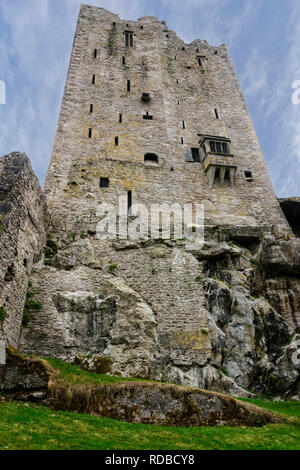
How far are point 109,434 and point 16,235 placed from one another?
885cm

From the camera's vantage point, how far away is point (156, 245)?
2094 cm

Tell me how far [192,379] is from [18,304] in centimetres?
798

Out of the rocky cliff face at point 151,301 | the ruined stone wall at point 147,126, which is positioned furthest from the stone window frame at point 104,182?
the rocky cliff face at point 151,301

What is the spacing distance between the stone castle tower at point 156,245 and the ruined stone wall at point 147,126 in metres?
0.12

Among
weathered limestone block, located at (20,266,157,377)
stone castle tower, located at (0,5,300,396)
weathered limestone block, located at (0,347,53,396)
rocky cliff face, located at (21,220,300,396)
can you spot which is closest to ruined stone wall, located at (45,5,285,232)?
stone castle tower, located at (0,5,300,396)

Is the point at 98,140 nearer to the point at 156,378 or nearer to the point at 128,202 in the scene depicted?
the point at 128,202

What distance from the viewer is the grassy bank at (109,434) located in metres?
7.26

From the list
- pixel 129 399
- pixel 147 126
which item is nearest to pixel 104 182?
pixel 147 126

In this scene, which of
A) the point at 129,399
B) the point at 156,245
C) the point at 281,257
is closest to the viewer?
the point at 129,399

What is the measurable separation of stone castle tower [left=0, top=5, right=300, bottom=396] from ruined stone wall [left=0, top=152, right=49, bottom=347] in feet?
0.37

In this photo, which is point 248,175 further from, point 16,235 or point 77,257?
point 16,235

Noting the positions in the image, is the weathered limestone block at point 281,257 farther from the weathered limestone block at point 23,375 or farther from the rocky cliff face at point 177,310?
the weathered limestone block at point 23,375

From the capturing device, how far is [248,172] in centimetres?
2917
